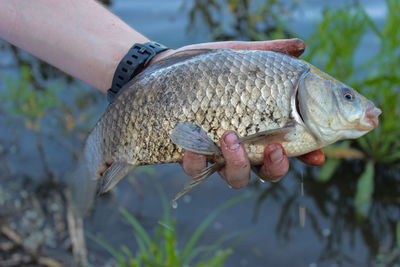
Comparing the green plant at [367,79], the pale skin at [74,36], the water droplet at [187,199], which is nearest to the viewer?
the pale skin at [74,36]

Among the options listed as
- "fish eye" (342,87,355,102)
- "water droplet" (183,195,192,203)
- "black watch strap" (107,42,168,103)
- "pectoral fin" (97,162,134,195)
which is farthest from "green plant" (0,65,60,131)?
"fish eye" (342,87,355,102)

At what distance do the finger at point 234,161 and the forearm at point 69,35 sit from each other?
0.87 meters

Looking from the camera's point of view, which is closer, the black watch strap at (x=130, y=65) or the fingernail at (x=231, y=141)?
the fingernail at (x=231, y=141)

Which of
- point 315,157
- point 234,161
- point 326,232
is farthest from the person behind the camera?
point 326,232

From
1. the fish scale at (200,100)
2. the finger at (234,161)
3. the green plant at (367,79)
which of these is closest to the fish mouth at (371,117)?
the fish scale at (200,100)

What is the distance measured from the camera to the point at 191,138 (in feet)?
5.22

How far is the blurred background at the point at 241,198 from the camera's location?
3.45 metres

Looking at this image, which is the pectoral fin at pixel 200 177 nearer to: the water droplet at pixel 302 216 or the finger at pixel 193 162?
the finger at pixel 193 162

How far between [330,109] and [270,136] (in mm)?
287

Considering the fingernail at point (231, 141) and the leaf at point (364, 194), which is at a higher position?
the fingernail at point (231, 141)

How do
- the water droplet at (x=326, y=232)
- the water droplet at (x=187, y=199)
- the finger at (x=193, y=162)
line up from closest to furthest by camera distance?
the finger at (x=193, y=162) → the water droplet at (x=326, y=232) → the water droplet at (x=187, y=199)

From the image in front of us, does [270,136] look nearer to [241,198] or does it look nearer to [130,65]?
[130,65]

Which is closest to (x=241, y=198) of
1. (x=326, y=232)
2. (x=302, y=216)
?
(x=302, y=216)

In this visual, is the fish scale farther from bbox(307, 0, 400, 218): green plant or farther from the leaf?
the leaf
